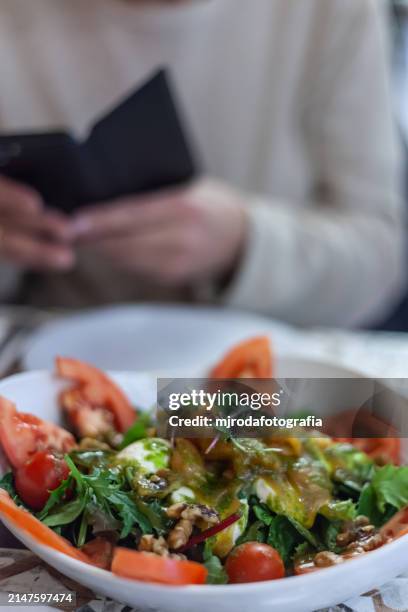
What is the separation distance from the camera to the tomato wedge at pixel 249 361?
2.03ft

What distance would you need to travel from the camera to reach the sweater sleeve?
1.13 metres

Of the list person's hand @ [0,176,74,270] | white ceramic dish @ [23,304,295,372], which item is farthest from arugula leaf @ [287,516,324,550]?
person's hand @ [0,176,74,270]

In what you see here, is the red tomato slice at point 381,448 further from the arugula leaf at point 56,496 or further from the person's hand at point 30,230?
the person's hand at point 30,230

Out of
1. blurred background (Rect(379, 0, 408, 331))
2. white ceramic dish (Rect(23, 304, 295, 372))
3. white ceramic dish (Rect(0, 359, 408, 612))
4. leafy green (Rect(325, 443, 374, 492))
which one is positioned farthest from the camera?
blurred background (Rect(379, 0, 408, 331))

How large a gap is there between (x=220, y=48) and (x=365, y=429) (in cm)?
87

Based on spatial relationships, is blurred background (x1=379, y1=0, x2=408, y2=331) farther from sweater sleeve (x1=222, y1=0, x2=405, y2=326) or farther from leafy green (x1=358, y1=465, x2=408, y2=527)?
leafy green (x1=358, y1=465, x2=408, y2=527)

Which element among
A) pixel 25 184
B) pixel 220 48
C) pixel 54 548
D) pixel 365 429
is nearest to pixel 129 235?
pixel 25 184

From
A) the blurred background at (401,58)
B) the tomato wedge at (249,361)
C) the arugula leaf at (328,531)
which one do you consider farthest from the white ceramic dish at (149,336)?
the blurred background at (401,58)

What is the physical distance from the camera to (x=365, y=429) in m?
0.53

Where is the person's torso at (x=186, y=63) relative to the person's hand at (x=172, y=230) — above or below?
above

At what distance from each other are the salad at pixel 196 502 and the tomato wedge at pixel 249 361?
0.51 feet

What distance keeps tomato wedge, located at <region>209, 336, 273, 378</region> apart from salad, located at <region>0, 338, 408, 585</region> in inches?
6.1

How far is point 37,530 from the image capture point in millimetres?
376

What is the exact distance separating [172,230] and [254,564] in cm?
73
